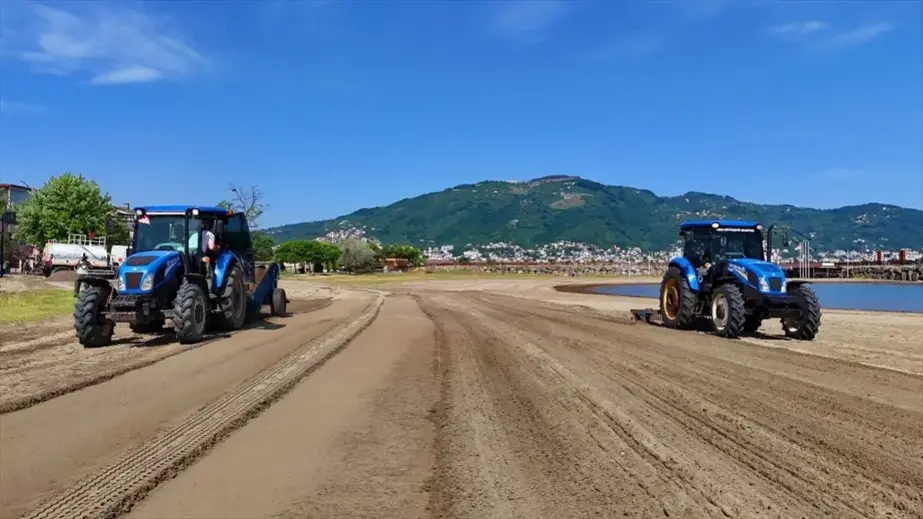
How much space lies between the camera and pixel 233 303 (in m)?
14.8

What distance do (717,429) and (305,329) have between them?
36.1 feet

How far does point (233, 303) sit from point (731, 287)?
10.8 m

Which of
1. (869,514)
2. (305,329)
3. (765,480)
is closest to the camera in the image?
(869,514)

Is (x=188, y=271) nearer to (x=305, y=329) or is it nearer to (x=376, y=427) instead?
(x=305, y=329)

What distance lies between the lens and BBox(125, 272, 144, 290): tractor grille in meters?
12.4

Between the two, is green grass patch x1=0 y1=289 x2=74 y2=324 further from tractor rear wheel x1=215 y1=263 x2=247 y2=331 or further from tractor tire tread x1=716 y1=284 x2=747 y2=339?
tractor tire tread x1=716 y1=284 x2=747 y2=339

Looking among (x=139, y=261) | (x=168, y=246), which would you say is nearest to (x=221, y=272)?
(x=168, y=246)

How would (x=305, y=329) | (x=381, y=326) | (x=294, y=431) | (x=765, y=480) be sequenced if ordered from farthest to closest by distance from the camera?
(x=381, y=326), (x=305, y=329), (x=294, y=431), (x=765, y=480)

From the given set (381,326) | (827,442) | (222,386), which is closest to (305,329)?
(381,326)

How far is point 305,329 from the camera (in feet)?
50.7

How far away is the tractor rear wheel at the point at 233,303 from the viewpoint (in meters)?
14.5

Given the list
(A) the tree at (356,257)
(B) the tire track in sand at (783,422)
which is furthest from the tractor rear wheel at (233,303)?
(A) the tree at (356,257)

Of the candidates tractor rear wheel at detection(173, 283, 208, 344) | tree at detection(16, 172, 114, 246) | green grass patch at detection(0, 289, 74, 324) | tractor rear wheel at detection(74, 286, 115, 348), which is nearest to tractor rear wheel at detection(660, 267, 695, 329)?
tractor rear wheel at detection(173, 283, 208, 344)

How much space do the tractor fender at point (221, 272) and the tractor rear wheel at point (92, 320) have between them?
90.1 inches
